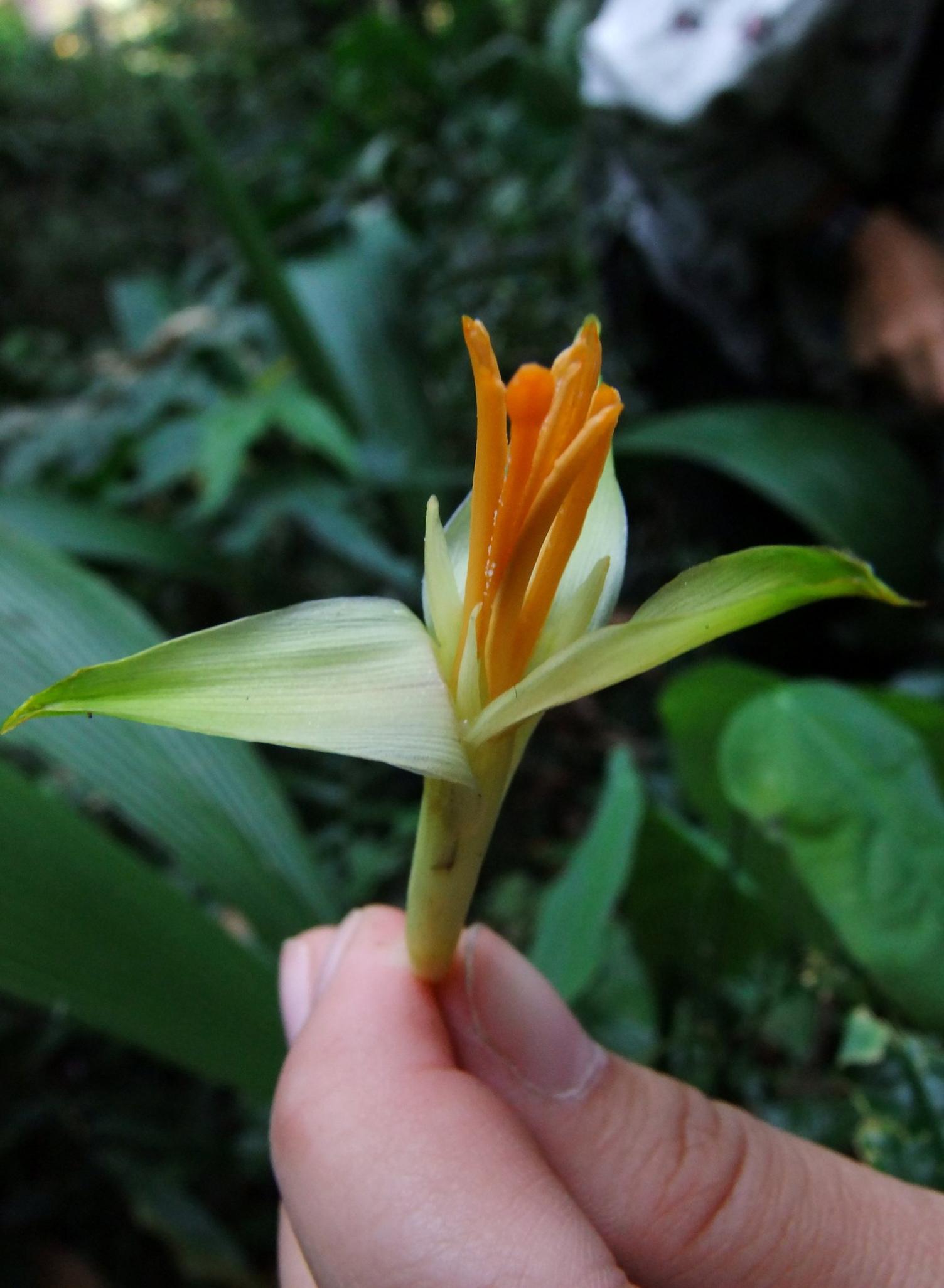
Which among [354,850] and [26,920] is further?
[354,850]

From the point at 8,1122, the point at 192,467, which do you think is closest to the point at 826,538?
the point at 192,467

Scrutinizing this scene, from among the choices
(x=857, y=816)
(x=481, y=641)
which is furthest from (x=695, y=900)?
(x=481, y=641)

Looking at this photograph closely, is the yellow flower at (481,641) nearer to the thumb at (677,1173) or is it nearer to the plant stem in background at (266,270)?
the thumb at (677,1173)

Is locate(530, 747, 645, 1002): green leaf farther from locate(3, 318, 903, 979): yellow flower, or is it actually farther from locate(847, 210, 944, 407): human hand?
locate(847, 210, 944, 407): human hand

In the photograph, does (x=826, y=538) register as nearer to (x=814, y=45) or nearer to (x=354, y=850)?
(x=814, y=45)

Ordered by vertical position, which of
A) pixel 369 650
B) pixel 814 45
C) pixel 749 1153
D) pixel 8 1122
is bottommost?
pixel 8 1122

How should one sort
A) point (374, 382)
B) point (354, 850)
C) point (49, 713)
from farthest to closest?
1. point (374, 382)
2. point (354, 850)
3. point (49, 713)

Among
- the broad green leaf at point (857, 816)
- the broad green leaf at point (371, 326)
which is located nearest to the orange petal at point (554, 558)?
the broad green leaf at point (857, 816)
